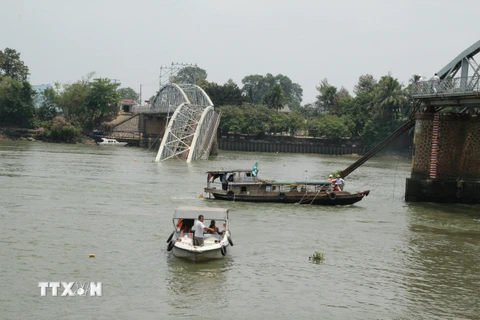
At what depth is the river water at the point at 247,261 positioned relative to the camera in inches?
808

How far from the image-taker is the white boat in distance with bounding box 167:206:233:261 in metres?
24.7

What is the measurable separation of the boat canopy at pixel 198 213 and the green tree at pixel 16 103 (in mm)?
104959

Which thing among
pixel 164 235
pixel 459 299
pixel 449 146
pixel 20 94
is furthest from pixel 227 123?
pixel 459 299

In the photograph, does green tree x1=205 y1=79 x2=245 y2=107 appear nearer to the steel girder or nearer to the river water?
the steel girder

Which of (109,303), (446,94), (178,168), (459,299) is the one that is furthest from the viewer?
(178,168)

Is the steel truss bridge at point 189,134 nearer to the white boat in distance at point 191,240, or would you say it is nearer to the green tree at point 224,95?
the green tree at point 224,95

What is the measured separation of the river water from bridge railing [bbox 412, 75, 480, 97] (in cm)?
709

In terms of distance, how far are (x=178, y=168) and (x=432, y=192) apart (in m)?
31.3

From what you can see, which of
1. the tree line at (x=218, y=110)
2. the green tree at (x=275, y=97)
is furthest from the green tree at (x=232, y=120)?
the green tree at (x=275, y=97)

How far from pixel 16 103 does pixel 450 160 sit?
96.8 metres

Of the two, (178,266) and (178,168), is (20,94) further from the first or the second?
(178,266)

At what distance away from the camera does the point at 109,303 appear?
2025 cm

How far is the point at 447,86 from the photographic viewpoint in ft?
137

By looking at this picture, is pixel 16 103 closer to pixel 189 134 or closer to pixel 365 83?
pixel 189 134
